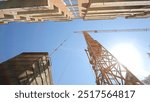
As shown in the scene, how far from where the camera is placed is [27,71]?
41.3ft

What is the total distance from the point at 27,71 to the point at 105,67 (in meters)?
9.52

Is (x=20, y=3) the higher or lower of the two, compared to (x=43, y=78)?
higher

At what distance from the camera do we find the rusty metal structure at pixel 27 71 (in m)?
11.6

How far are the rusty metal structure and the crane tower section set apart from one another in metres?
4.76

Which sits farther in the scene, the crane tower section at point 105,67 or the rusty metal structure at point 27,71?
the crane tower section at point 105,67

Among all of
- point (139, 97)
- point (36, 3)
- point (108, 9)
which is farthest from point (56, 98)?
point (108, 9)

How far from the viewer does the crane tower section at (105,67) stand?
1748 centimetres

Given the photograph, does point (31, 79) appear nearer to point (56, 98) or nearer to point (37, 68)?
point (37, 68)

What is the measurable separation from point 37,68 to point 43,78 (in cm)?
140

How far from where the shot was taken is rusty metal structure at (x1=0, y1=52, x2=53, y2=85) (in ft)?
38.2

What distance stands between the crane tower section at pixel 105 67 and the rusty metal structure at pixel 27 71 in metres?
4.76

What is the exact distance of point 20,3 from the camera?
436 inches

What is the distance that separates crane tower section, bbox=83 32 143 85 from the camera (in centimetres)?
1748

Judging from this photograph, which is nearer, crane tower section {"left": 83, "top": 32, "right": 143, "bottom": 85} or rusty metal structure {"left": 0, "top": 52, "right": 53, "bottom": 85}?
rusty metal structure {"left": 0, "top": 52, "right": 53, "bottom": 85}
